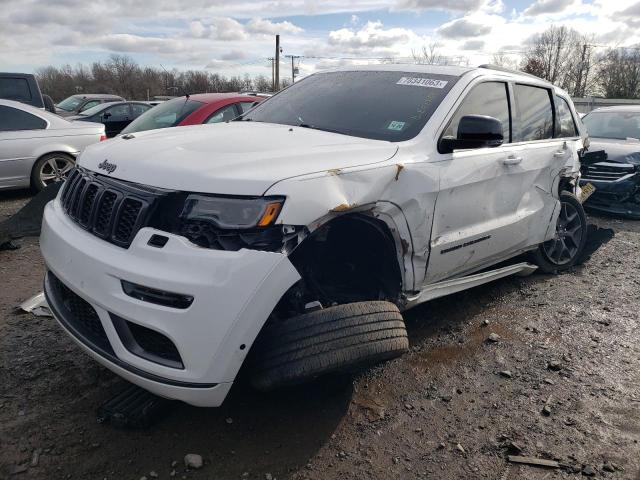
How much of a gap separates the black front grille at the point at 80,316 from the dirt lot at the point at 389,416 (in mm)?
499

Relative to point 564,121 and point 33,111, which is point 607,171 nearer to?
point 564,121

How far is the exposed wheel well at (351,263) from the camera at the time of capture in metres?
2.75

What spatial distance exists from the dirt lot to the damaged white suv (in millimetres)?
427

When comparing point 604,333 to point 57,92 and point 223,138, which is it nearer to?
point 223,138

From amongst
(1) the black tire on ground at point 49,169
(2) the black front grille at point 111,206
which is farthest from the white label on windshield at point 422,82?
(1) the black tire on ground at point 49,169

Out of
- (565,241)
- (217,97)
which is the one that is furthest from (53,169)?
(565,241)

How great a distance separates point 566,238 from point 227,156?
3893mm

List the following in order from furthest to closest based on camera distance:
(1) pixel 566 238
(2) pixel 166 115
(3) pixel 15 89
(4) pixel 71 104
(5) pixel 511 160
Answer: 1. (4) pixel 71 104
2. (3) pixel 15 89
3. (2) pixel 166 115
4. (1) pixel 566 238
5. (5) pixel 511 160

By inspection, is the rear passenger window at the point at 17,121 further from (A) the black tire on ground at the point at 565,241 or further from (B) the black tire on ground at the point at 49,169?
→ (A) the black tire on ground at the point at 565,241

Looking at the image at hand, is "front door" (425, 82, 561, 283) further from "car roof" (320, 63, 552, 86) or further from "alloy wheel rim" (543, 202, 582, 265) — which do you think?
"alloy wheel rim" (543, 202, 582, 265)

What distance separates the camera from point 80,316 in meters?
2.53

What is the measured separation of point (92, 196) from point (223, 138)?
77 centimetres

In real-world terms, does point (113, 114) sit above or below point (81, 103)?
above

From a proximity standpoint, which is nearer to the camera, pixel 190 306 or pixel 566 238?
pixel 190 306
